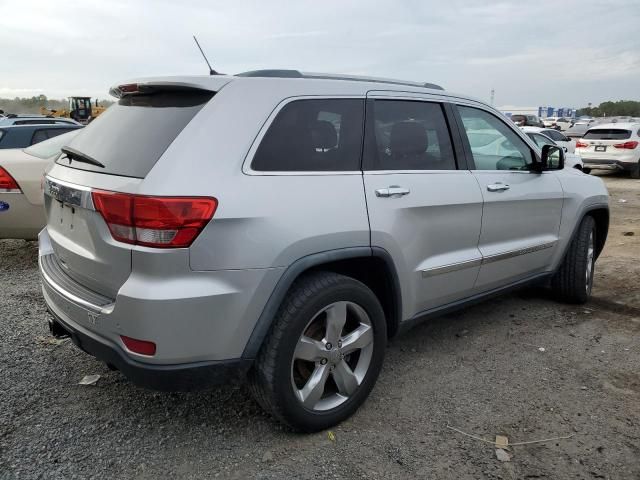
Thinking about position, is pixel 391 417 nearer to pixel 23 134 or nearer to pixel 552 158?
pixel 552 158

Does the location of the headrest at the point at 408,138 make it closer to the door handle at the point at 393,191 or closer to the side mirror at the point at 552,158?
the door handle at the point at 393,191

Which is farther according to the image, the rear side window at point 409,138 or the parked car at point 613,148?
the parked car at point 613,148

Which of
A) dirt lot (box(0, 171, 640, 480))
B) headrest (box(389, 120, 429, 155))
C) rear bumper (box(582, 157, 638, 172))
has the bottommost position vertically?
dirt lot (box(0, 171, 640, 480))

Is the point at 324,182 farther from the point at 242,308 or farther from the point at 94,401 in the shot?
the point at 94,401

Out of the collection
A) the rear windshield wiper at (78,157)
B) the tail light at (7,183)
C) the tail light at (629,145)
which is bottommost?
the tail light at (629,145)

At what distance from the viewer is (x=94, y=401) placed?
3.10 m

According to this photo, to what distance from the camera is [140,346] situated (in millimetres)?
2303

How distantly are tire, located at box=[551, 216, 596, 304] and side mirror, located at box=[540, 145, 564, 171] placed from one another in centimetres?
73

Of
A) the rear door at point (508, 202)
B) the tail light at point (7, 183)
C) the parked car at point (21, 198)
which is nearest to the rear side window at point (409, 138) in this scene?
the rear door at point (508, 202)

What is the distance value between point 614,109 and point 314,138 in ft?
292

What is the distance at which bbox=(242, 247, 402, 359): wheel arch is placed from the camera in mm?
2447

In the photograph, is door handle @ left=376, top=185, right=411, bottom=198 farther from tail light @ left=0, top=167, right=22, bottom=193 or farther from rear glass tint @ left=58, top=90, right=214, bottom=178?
tail light @ left=0, top=167, right=22, bottom=193

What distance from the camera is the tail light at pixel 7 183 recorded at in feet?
17.2

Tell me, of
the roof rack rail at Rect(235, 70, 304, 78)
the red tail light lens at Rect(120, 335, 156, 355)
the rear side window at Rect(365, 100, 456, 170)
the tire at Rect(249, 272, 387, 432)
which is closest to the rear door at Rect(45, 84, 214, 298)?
the red tail light lens at Rect(120, 335, 156, 355)
